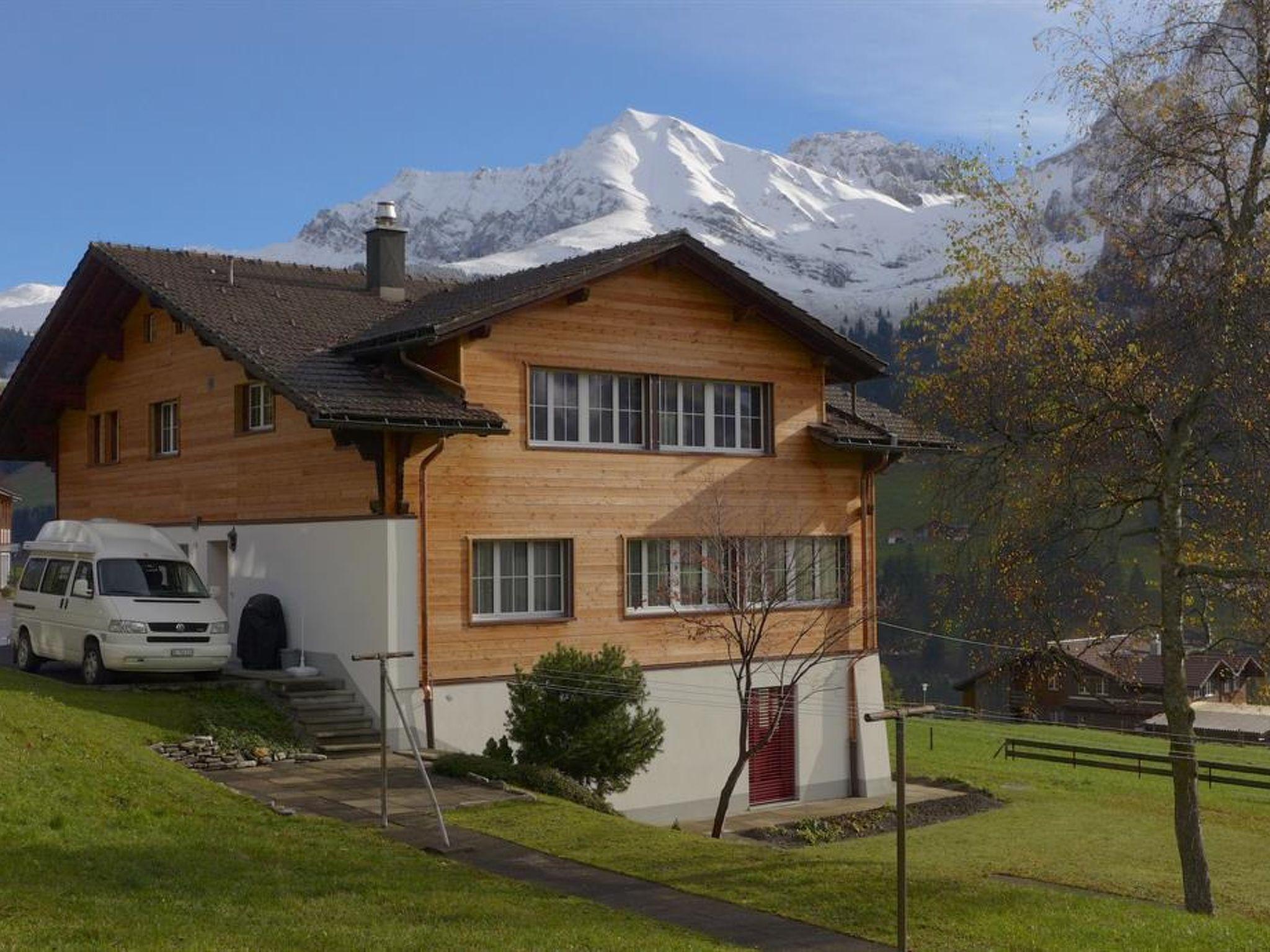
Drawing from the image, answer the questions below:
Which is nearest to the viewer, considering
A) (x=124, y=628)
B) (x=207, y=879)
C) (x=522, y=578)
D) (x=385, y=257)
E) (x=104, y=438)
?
(x=207, y=879)

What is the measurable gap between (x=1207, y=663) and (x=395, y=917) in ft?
209

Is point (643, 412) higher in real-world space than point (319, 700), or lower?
Result: higher

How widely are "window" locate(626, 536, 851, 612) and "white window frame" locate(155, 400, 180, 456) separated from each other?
930 centimetres

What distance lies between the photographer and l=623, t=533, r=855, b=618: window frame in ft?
75.6

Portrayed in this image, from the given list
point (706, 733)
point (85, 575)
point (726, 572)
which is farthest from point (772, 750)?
point (85, 575)

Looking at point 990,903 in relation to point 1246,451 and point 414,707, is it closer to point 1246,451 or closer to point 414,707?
point 1246,451

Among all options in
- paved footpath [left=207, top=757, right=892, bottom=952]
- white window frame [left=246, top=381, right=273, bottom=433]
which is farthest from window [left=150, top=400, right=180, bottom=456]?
paved footpath [left=207, top=757, right=892, bottom=952]

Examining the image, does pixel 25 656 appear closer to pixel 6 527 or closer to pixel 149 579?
pixel 149 579

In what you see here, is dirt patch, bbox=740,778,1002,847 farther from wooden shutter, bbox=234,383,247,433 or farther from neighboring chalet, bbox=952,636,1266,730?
wooden shutter, bbox=234,383,247,433

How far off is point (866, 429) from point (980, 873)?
33.5ft

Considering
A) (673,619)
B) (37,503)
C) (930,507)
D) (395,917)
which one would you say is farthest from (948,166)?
(37,503)

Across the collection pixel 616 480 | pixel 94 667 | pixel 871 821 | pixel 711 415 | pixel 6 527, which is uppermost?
pixel 711 415

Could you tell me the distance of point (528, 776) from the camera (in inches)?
707

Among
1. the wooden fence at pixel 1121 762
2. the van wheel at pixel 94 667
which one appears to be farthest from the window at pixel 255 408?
the wooden fence at pixel 1121 762
